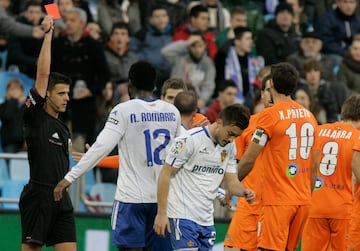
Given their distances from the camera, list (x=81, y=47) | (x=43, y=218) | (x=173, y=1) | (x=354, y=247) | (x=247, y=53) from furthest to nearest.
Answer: (x=173, y=1), (x=247, y=53), (x=81, y=47), (x=354, y=247), (x=43, y=218)

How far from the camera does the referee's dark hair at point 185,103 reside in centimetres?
1177

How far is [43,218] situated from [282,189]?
2.32 meters

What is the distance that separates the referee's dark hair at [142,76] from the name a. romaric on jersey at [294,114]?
1.37 metres

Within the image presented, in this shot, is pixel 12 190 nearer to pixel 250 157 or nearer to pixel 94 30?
pixel 94 30

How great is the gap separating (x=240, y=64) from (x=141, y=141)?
25.3ft

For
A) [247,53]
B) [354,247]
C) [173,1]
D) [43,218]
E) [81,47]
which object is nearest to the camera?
[43,218]

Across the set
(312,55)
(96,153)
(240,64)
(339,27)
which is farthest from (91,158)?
(339,27)

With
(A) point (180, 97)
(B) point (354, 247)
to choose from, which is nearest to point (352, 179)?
(B) point (354, 247)

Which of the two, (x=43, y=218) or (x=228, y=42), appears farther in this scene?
(x=228, y=42)

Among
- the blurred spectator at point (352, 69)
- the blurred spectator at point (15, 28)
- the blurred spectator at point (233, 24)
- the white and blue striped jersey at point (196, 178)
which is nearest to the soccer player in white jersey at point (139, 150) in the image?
the white and blue striped jersey at point (196, 178)

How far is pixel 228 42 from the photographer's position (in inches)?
731

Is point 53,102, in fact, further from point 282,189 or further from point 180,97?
point 282,189

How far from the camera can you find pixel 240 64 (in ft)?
60.3

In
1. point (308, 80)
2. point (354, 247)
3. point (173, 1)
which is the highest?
point (173, 1)
